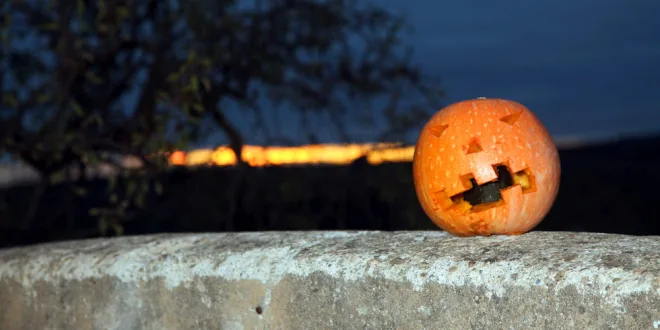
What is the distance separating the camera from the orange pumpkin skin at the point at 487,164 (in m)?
2.56

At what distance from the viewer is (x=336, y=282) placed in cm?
255

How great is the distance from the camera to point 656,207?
6766 mm

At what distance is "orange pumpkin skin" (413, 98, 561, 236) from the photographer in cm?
256

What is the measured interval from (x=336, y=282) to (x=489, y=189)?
2.12 ft

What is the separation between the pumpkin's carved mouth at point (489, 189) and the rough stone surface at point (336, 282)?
5.2 inches

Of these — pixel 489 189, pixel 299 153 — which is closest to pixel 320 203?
pixel 299 153

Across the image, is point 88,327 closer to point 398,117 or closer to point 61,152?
point 61,152

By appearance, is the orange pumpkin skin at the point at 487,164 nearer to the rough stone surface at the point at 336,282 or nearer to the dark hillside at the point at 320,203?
the rough stone surface at the point at 336,282

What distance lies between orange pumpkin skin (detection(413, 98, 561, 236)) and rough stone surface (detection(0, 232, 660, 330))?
92 millimetres

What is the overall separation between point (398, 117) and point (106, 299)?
9.21ft

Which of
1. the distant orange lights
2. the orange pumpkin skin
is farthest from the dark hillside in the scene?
the orange pumpkin skin

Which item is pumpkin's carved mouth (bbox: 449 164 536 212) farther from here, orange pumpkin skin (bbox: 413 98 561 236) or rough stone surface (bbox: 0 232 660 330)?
rough stone surface (bbox: 0 232 660 330)

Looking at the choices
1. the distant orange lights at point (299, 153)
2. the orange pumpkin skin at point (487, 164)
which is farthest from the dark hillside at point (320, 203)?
the orange pumpkin skin at point (487, 164)

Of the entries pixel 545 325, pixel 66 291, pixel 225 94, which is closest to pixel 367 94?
pixel 225 94
